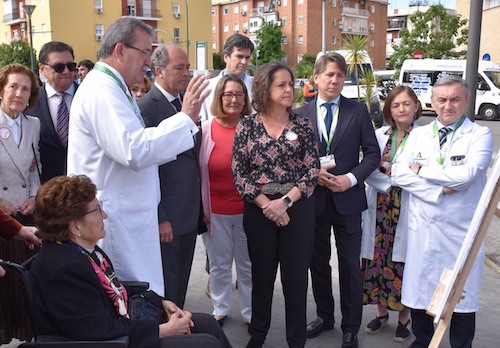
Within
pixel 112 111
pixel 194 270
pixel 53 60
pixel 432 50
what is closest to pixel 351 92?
pixel 432 50

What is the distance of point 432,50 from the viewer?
1086 inches

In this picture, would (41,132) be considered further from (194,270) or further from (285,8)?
(285,8)

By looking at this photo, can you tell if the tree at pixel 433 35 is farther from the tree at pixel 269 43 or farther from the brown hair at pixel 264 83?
the tree at pixel 269 43

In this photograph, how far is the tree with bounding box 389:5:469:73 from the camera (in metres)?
27.1

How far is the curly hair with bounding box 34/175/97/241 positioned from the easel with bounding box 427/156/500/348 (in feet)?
5.22

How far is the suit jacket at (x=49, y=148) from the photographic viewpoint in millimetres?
3805

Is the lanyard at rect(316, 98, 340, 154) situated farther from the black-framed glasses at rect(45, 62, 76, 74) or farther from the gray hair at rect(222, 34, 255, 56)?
the black-framed glasses at rect(45, 62, 76, 74)

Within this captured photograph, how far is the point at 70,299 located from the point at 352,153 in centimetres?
219

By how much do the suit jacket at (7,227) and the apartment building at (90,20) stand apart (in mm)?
40320

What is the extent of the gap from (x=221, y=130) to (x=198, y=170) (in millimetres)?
462

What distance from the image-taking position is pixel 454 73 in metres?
22.1

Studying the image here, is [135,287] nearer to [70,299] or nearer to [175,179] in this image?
[70,299]

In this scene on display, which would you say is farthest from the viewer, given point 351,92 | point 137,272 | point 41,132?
point 351,92

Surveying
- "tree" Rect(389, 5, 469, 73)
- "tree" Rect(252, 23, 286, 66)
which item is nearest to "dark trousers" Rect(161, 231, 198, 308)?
"tree" Rect(389, 5, 469, 73)
